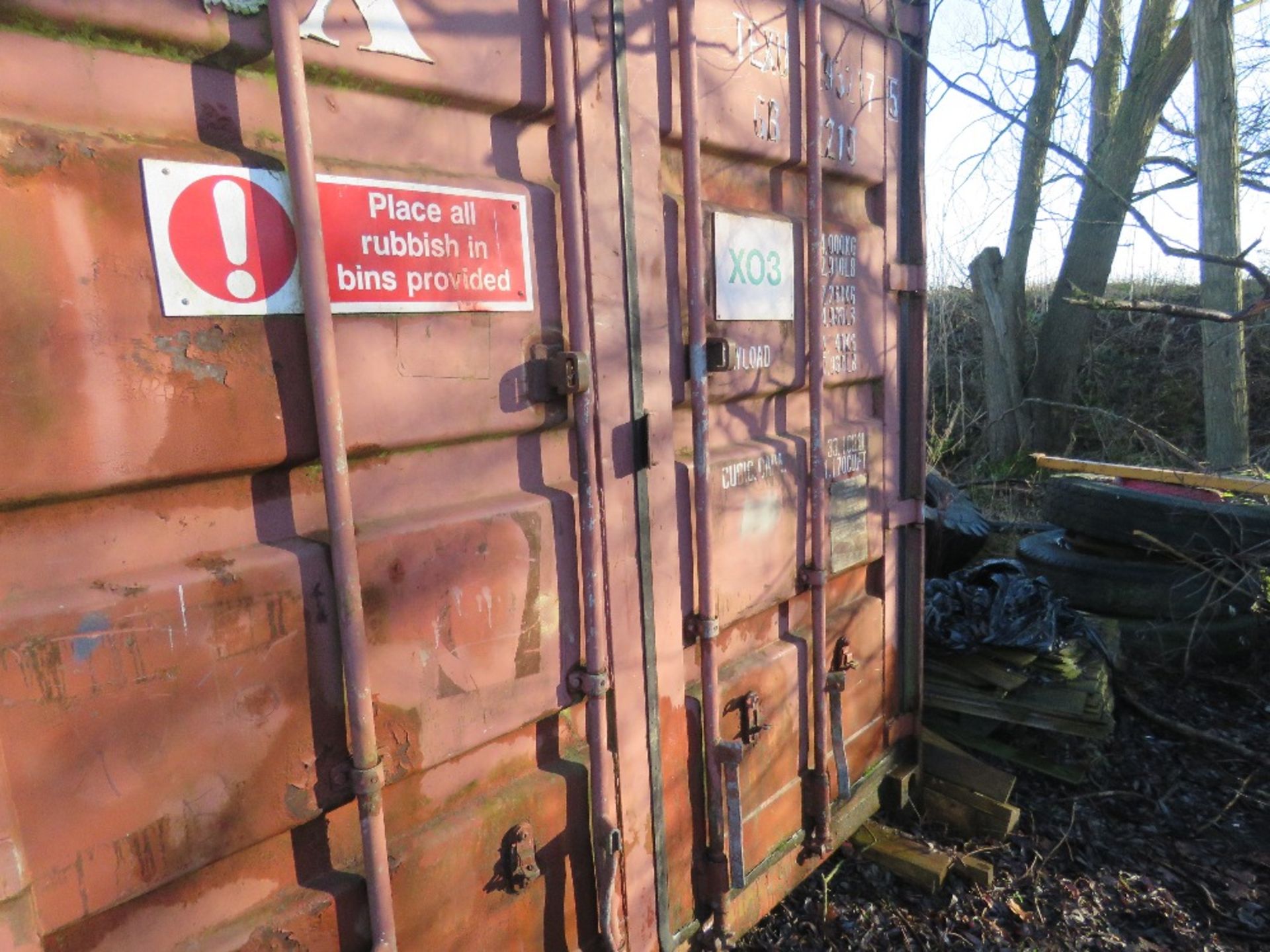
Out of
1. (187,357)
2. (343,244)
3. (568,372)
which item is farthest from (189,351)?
(568,372)

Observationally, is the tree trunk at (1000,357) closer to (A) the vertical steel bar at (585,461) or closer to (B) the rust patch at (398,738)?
(A) the vertical steel bar at (585,461)

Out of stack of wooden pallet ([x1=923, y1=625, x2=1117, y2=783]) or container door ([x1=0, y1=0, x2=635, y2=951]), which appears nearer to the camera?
container door ([x1=0, y1=0, x2=635, y2=951])

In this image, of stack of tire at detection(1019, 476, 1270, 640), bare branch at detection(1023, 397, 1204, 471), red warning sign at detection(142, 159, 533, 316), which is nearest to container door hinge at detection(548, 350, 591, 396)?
red warning sign at detection(142, 159, 533, 316)

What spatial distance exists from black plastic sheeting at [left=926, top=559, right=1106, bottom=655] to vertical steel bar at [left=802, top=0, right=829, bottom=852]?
121 centimetres

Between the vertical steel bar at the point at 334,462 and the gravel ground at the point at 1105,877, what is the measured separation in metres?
1.58

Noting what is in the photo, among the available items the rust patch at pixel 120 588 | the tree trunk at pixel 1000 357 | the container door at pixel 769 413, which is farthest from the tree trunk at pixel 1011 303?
the rust patch at pixel 120 588

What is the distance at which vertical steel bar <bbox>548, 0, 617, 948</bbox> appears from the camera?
1.76 metres

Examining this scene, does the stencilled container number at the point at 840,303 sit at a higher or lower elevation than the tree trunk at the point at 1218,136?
lower

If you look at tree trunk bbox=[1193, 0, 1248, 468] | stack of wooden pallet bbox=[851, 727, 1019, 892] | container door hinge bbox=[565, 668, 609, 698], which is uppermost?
tree trunk bbox=[1193, 0, 1248, 468]

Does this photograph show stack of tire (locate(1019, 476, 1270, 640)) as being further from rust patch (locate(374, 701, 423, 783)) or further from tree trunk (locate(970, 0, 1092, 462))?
tree trunk (locate(970, 0, 1092, 462))

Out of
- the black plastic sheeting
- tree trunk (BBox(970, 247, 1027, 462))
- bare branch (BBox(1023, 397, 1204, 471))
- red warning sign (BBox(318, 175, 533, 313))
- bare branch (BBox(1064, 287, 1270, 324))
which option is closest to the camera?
red warning sign (BBox(318, 175, 533, 313))

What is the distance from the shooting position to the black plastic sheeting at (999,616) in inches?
146

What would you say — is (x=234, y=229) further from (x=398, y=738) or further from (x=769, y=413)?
(x=769, y=413)

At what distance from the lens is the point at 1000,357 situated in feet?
33.5
